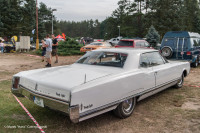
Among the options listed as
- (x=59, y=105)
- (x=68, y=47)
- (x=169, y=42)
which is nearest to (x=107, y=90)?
(x=59, y=105)

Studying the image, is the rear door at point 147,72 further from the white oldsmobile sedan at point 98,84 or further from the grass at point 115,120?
the grass at point 115,120

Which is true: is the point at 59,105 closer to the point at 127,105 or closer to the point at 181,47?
the point at 127,105

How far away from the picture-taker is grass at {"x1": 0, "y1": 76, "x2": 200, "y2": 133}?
10.8 feet

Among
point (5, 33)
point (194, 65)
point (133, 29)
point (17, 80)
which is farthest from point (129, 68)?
point (133, 29)

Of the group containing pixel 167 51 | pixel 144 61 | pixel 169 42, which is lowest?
pixel 144 61

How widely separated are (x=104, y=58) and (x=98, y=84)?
Result: 5.33 feet

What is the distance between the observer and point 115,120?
3.64 meters

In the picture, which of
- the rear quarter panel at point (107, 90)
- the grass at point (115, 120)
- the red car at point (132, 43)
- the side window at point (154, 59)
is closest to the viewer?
the rear quarter panel at point (107, 90)

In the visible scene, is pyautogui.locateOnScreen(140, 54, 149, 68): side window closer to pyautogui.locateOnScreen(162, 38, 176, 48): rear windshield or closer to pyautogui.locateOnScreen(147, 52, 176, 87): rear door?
pyautogui.locateOnScreen(147, 52, 176, 87): rear door

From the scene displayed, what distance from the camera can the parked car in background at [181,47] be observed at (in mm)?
9991

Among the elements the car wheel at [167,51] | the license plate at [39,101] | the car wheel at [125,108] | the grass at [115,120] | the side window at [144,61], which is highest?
the car wheel at [167,51]

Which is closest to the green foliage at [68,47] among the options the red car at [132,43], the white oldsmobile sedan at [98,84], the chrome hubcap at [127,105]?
the red car at [132,43]

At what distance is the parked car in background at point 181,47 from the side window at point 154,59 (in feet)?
17.9

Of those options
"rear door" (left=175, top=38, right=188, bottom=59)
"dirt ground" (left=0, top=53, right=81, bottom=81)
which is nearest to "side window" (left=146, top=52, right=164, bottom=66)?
"dirt ground" (left=0, top=53, right=81, bottom=81)
